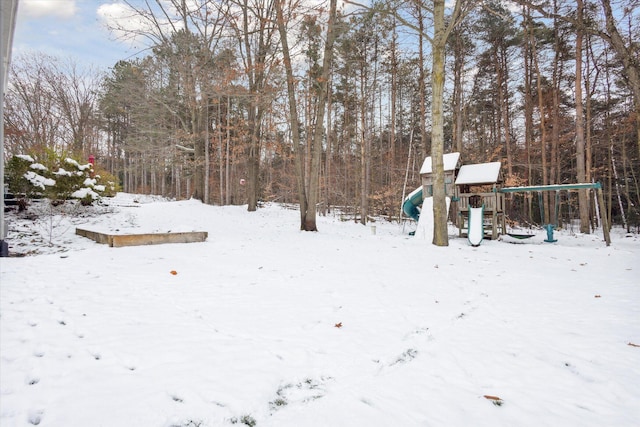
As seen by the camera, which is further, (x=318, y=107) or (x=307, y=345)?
(x=318, y=107)

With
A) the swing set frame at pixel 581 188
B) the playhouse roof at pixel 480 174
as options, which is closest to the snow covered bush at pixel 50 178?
the playhouse roof at pixel 480 174

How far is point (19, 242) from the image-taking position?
663 cm

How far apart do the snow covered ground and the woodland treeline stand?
6.02 m

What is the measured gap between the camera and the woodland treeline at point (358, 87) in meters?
11.7

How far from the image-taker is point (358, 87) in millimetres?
16641

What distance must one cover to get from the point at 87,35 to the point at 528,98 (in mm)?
20647

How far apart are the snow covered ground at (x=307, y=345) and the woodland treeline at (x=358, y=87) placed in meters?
6.02

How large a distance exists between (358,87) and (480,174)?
8.45 meters

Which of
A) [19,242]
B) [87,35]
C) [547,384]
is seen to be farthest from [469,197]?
[87,35]

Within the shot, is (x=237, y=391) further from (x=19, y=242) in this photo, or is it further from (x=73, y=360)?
(x=19, y=242)

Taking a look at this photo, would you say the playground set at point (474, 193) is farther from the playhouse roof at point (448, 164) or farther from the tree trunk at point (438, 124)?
the tree trunk at point (438, 124)

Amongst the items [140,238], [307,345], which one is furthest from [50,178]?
[307,345]

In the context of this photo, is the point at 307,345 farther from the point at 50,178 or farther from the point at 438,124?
the point at 50,178

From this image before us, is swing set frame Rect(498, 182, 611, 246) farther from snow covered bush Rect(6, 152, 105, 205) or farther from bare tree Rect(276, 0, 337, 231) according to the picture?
snow covered bush Rect(6, 152, 105, 205)
